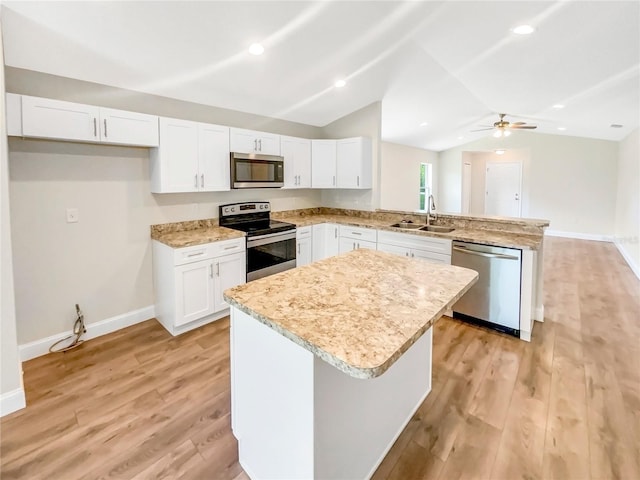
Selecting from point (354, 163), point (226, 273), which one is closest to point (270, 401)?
point (226, 273)

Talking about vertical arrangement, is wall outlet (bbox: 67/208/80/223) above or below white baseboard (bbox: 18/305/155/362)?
above

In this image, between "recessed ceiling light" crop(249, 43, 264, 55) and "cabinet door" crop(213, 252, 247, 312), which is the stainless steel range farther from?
"recessed ceiling light" crop(249, 43, 264, 55)

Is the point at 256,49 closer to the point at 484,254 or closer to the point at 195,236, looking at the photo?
the point at 195,236

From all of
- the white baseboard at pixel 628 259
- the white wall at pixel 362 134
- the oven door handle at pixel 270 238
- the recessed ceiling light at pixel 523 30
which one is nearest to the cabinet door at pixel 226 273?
the oven door handle at pixel 270 238

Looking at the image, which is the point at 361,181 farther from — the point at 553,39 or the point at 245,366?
the point at 245,366

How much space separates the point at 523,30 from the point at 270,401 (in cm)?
333

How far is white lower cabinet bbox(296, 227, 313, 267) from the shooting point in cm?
410

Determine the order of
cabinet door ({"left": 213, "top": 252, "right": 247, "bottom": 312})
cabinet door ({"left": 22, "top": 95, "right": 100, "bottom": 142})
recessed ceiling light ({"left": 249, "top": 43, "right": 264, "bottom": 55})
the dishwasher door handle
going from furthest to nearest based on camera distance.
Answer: cabinet door ({"left": 213, "top": 252, "right": 247, "bottom": 312}) → the dishwasher door handle → recessed ceiling light ({"left": 249, "top": 43, "right": 264, "bottom": 55}) → cabinet door ({"left": 22, "top": 95, "right": 100, "bottom": 142})

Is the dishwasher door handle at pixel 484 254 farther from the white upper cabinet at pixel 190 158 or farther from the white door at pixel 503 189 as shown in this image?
the white door at pixel 503 189

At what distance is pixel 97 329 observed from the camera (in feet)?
9.87

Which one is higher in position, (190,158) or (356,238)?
(190,158)

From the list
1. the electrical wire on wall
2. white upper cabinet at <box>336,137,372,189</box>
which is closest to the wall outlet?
the electrical wire on wall

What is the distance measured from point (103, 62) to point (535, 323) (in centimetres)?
452

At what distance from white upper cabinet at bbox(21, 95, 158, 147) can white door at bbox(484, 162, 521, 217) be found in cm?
916
